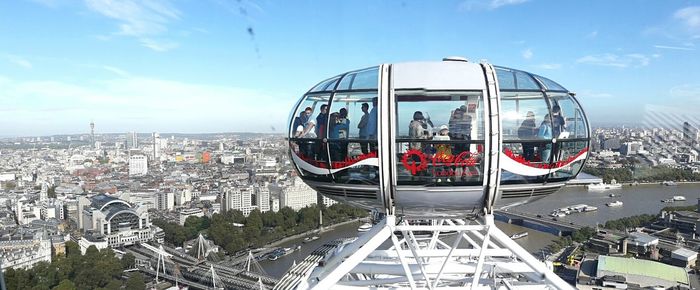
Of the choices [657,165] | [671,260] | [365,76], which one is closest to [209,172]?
[657,165]

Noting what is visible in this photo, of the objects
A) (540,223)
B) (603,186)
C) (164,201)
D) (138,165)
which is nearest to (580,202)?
(603,186)

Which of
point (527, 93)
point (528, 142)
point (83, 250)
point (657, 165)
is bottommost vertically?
point (83, 250)

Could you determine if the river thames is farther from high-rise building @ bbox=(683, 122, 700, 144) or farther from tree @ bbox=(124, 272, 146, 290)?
high-rise building @ bbox=(683, 122, 700, 144)

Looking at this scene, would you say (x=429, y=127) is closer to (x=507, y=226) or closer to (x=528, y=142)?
(x=528, y=142)

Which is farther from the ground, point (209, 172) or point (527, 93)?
point (527, 93)

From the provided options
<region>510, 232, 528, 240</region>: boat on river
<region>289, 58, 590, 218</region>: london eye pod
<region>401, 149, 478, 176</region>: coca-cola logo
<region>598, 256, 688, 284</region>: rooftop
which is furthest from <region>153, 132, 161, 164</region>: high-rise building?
<region>401, 149, 478, 176</region>: coca-cola logo

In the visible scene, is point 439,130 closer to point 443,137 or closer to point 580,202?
point 443,137

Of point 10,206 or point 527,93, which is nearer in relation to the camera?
point 527,93

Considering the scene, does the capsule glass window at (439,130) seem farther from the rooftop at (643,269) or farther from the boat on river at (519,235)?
the boat on river at (519,235)
